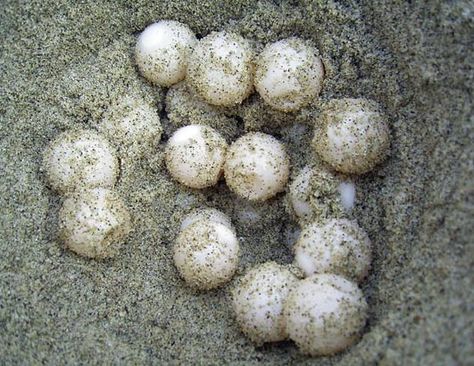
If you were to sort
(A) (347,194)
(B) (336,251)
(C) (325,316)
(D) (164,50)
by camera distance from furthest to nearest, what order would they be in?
(D) (164,50) → (A) (347,194) → (B) (336,251) → (C) (325,316)

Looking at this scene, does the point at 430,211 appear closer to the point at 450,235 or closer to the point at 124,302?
the point at 450,235

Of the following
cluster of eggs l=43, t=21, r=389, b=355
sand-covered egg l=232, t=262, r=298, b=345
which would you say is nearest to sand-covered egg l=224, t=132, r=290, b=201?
cluster of eggs l=43, t=21, r=389, b=355

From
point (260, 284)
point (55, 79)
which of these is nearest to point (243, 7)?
point (55, 79)

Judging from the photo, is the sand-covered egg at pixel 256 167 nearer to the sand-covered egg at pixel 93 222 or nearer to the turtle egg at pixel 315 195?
the turtle egg at pixel 315 195

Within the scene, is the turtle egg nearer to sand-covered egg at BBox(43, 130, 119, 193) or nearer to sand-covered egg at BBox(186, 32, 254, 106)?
sand-covered egg at BBox(186, 32, 254, 106)

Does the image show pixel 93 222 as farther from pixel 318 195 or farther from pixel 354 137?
pixel 354 137

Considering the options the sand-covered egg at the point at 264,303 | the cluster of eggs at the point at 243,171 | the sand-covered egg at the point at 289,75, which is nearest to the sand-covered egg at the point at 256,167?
the cluster of eggs at the point at 243,171

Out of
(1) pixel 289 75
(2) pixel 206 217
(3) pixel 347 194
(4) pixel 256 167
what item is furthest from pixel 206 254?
(1) pixel 289 75
